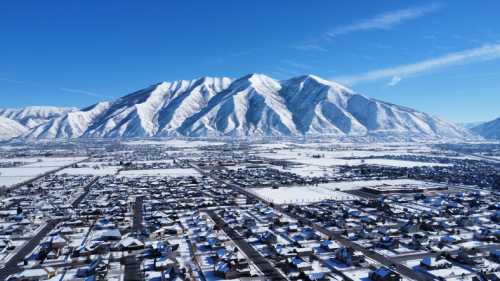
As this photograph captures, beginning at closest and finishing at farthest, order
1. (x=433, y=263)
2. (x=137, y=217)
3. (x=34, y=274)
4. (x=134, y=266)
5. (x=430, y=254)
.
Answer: (x=34, y=274) < (x=433, y=263) < (x=134, y=266) < (x=430, y=254) < (x=137, y=217)

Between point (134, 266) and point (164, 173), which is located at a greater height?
point (164, 173)

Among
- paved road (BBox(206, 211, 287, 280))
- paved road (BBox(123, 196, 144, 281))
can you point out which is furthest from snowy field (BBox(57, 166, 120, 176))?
paved road (BBox(206, 211, 287, 280))

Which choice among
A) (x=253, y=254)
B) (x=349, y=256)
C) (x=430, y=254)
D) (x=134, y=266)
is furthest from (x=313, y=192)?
(x=134, y=266)

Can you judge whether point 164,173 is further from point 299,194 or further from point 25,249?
point 25,249

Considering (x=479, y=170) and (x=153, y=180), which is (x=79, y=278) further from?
(x=479, y=170)

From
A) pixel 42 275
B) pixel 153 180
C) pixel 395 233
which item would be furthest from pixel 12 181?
pixel 395 233

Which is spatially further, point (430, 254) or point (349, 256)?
point (430, 254)
